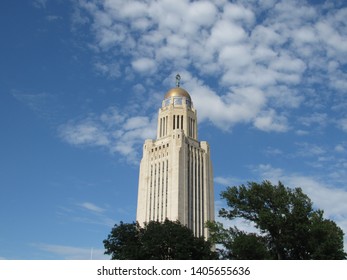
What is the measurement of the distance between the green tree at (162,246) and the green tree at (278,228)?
5.60 m

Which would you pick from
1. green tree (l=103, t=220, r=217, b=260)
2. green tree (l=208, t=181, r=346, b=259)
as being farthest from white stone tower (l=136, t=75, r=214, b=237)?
green tree (l=208, t=181, r=346, b=259)

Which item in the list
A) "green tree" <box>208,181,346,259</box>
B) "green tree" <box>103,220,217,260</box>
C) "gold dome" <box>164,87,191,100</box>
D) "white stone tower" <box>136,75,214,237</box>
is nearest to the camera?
"green tree" <box>208,181,346,259</box>

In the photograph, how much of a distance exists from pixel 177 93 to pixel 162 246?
52.3 metres

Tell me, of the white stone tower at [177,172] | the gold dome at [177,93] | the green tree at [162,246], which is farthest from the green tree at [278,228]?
the gold dome at [177,93]

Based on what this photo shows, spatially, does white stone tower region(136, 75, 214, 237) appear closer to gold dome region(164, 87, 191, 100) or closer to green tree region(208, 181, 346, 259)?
gold dome region(164, 87, 191, 100)

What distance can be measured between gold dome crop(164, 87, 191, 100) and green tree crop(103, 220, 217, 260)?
156ft

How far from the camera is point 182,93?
94188mm

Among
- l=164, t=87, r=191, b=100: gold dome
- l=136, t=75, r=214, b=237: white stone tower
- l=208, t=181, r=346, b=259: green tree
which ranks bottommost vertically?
l=208, t=181, r=346, b=259: green tree

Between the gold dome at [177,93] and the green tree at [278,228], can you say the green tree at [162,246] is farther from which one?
the gold dome at [177,93]

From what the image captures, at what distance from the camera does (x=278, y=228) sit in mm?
39062

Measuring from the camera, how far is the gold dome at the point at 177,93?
9375 centimetres

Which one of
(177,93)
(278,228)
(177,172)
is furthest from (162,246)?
(177,93)

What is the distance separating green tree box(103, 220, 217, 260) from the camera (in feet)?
149

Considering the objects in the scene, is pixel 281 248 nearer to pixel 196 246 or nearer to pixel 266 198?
pixel 266 198
